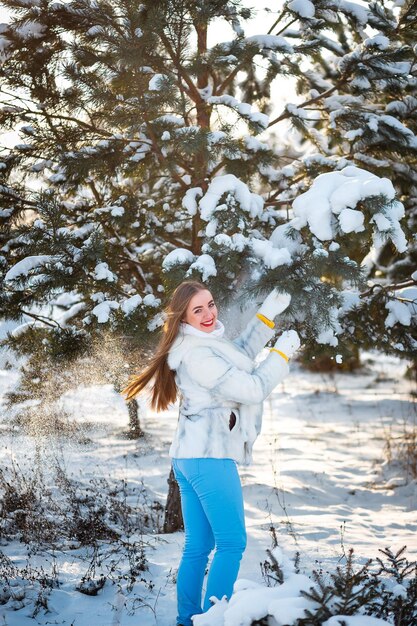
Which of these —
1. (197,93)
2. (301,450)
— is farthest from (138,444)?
(197,93)

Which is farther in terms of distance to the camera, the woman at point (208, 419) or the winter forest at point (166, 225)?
the winter forest at point (166, 225)

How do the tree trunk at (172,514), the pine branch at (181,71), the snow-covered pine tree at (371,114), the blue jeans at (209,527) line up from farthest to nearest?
the tree trunk at (172,514) → the snow-covered pine tree at (371,114) → the pine branch at (181,71) → the blue jeans at (209,527)

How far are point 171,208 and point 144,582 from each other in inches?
118

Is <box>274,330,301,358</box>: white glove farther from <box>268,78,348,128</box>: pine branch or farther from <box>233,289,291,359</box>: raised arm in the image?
<box>268,78,348,128</box>: pine branch

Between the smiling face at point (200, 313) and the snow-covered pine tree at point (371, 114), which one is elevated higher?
the snow-covered pine tree at point (371, 114)

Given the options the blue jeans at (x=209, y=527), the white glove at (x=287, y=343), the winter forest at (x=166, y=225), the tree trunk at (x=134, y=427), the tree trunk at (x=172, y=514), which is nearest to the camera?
the blue jeans at (x=209, y=527)

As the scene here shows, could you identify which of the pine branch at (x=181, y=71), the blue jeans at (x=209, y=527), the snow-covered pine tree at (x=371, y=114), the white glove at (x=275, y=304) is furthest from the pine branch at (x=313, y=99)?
the blue jeans at (x=209, y=527)

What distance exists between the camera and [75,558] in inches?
169

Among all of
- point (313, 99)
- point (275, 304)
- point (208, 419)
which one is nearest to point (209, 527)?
point (208, 419)

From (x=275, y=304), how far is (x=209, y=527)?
1274 mm

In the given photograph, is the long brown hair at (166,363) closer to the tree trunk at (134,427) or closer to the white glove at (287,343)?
the white glove at (287,343)

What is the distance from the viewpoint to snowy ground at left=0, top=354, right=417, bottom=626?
3.70m

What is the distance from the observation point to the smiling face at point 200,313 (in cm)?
308

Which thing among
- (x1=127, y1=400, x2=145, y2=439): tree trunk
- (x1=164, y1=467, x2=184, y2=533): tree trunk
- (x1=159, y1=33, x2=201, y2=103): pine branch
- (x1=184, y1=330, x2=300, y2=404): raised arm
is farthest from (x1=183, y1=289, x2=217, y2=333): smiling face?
(x1=127, y1=400, x2=145, y2=439): tree trunk
